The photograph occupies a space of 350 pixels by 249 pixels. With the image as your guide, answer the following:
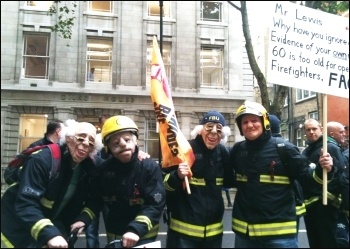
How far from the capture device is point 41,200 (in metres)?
2.55

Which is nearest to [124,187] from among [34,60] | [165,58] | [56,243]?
[56,243]

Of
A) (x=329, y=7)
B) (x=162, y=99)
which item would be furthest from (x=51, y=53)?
(x=162, y=99)

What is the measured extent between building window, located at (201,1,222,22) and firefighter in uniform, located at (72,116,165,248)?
12262 millimetres

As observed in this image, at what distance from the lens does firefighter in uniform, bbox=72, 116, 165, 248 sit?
8.73ft

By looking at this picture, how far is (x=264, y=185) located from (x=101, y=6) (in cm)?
1366

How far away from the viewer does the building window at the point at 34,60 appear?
41.8 feet

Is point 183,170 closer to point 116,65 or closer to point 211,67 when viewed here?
point 211,67

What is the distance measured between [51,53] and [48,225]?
38.4ft

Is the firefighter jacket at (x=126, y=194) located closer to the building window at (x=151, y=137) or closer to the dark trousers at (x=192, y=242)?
the dark trousers at (x=192, y=242)

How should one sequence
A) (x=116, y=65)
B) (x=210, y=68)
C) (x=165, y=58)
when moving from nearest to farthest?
(x=210, y=68) → (x=116, y=65) → (x=165, y=58)

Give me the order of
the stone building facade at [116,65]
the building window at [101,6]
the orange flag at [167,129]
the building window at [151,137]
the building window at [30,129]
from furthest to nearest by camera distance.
→ the building window at [101,6], the stone building facade at [116,65], the building window at [30,129], the building window at [151,137], the orange flag at [167,129]

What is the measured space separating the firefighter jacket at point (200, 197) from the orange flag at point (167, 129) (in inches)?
3.5

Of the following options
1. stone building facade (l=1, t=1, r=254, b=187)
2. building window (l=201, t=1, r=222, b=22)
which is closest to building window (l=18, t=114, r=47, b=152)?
stone building facade (l=1, t=1, r=254, b=187)

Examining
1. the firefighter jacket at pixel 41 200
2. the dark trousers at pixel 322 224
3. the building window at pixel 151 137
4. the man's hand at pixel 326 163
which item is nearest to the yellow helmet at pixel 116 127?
the firefighter jacket at pixel 41 200
